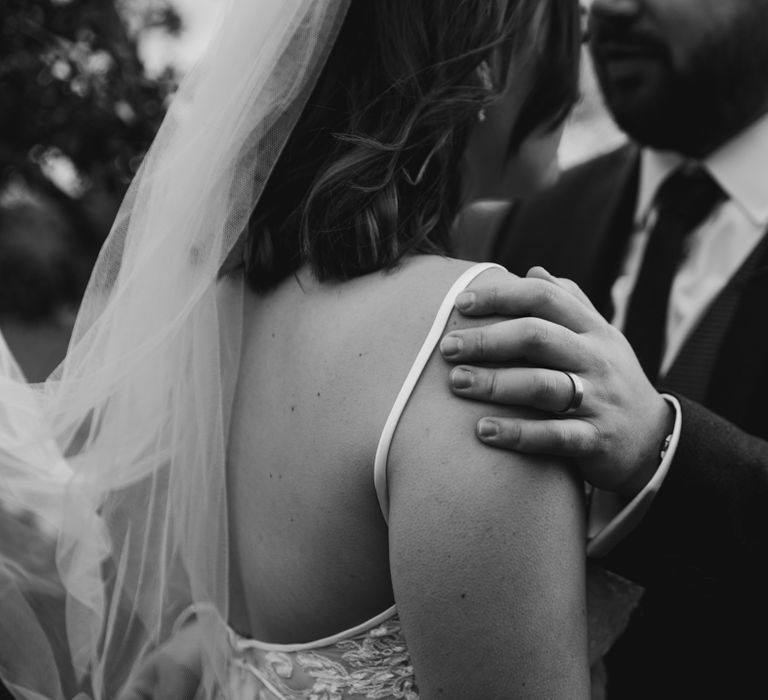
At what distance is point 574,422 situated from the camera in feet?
4.26

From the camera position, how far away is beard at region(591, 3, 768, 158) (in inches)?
116

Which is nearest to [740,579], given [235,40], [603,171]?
[235,40]

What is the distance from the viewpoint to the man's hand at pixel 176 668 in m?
1.73

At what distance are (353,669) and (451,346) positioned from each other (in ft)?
2.02

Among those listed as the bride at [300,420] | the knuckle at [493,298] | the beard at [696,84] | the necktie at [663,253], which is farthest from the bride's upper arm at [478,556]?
the beard at [696,84]

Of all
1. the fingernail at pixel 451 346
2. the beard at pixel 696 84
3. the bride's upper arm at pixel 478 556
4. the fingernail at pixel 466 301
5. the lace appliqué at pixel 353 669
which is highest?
the fingernail at pixel 466 301

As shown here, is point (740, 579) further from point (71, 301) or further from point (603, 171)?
point (71, 301)

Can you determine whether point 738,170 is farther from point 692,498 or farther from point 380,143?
point 380,143

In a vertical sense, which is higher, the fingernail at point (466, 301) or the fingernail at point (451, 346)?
the fingernail at point (466, 301)

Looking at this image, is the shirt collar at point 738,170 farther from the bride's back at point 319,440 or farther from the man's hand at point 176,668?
the man's hand at point 176,668

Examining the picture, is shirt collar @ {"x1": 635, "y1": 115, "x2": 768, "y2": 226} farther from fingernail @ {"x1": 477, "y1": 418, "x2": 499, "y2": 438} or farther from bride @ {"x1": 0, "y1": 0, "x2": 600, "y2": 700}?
fingernail @ {"x1": 477, "y1": 418, "x2": 499, "y2": 438}

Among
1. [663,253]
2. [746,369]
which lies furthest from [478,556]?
[663,253]

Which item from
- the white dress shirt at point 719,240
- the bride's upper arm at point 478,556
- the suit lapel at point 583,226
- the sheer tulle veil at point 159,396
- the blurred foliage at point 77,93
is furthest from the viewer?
the suit lapel at point 583,226

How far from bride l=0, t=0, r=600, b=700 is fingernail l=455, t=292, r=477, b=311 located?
0.03m
